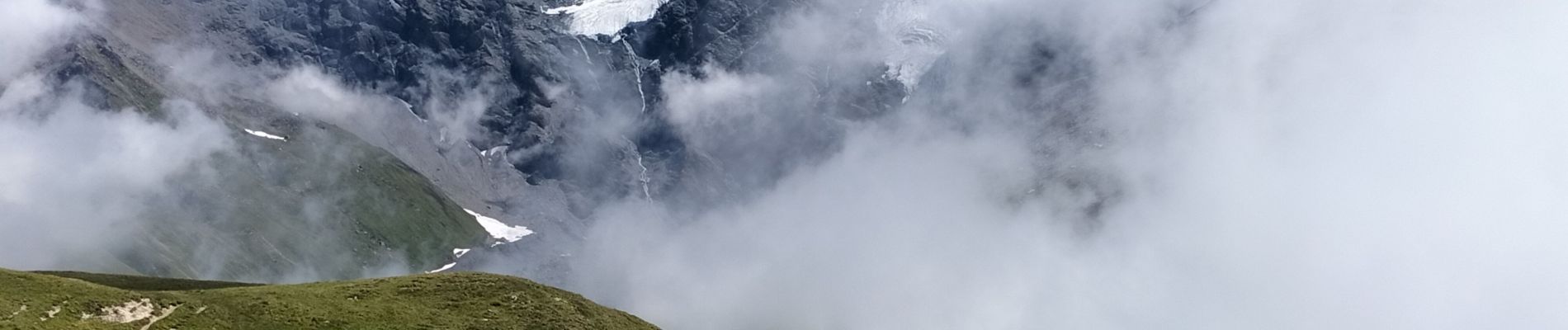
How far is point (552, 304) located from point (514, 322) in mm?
6502

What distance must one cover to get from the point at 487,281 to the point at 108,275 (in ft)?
201

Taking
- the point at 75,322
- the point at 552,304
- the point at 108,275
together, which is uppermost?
the point at 108,275

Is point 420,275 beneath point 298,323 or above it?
above

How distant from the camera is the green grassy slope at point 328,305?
97.1m

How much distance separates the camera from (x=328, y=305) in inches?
4222

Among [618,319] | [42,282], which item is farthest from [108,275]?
[618,319]

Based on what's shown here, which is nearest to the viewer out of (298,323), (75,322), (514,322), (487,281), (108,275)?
(75,322)

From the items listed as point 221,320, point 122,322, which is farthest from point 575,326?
point 122,322

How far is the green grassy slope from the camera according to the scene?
9712 centimetres

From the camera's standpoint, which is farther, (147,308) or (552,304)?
(552,304)

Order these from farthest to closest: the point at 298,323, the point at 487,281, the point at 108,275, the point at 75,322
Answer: the point at 108,275, the point at 487,281, the point at 298,323, the point at 75,322

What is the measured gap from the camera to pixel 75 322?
311 ft

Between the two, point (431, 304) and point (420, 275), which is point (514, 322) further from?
point (420, 275)

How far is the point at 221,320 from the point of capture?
330 ft
